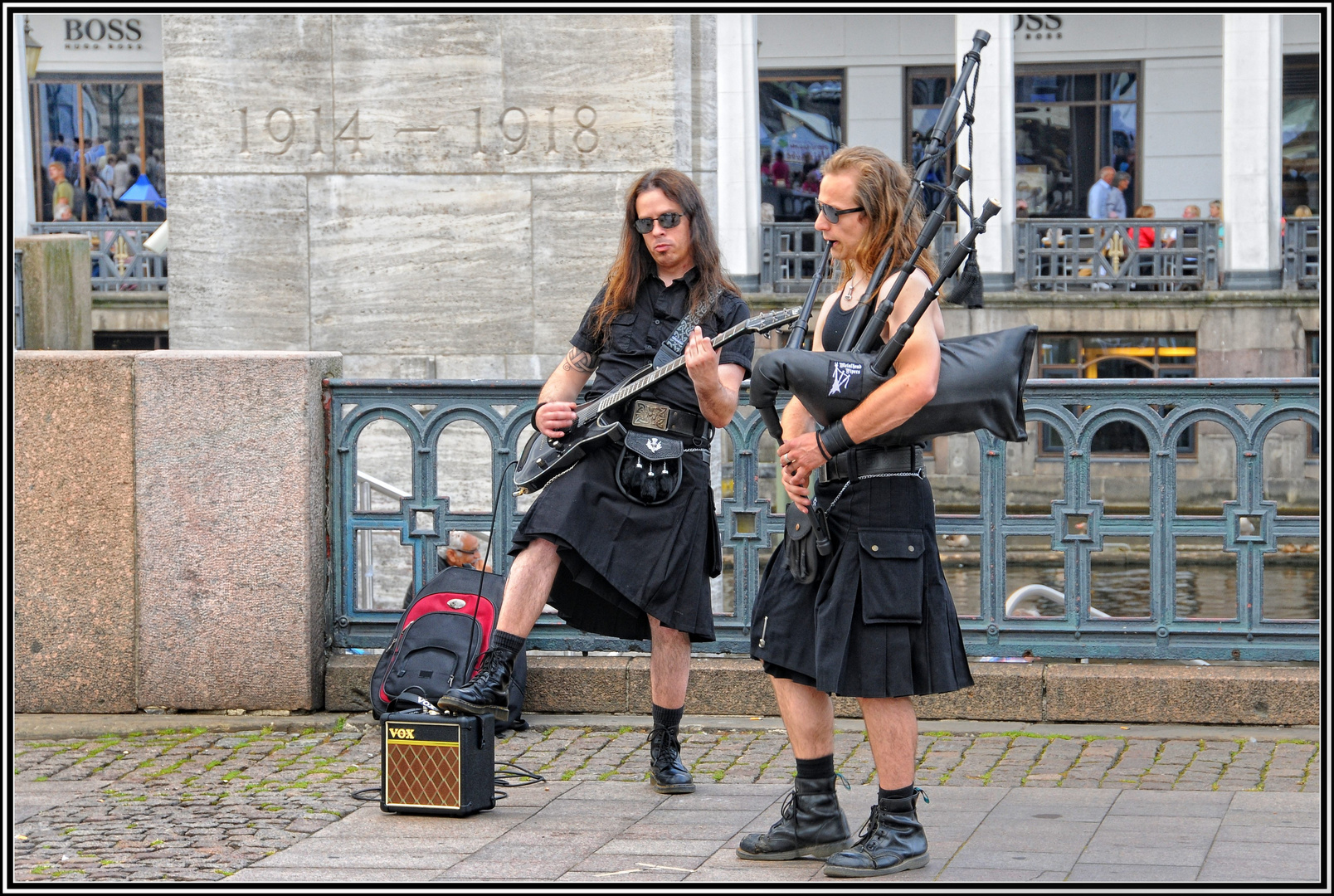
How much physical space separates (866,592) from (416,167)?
4.69m

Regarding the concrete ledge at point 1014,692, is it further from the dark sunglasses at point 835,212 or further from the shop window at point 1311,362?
the shop window at point 1311,362

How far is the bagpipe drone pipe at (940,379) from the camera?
432cm

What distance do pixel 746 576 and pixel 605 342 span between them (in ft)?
4.87

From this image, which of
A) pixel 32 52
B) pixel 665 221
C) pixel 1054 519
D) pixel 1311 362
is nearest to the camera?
pixel 665 221

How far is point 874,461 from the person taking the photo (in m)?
4.46

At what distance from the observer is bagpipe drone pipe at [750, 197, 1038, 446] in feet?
14.2

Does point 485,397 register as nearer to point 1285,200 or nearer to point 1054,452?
point 1054,452

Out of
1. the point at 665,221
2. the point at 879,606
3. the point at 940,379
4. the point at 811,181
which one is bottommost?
the point at 879,606

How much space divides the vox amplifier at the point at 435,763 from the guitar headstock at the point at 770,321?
1.43 metres

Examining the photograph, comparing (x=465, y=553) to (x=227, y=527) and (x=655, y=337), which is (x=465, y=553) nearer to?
(x=227, y=527)

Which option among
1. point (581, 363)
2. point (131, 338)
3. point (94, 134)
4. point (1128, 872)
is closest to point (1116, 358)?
point (131, 338)

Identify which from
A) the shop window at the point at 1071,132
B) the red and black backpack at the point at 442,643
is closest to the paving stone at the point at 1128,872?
the red and black backpack at the point at 442,643

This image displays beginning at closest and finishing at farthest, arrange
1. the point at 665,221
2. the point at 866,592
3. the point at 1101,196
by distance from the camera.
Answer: the point at 866,592 → the point at 665,221 → the point at 1101,196

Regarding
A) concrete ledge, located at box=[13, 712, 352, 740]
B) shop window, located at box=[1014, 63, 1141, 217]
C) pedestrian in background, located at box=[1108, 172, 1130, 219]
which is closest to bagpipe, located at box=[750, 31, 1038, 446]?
concrete ledge, located at box=[13, 712, 352, 740]
